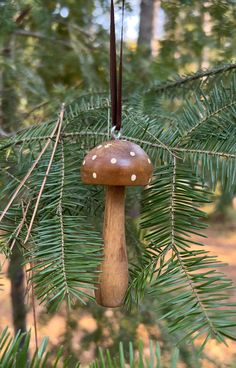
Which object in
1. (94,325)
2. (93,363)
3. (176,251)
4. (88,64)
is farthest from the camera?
(94,325)

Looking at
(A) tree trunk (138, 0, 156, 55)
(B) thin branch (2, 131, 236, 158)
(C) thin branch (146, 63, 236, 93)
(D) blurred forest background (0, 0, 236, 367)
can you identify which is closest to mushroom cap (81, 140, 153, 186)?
(B) thin branch (2, 131, 236, 158)

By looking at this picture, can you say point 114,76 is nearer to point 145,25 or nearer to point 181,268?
point 181,268

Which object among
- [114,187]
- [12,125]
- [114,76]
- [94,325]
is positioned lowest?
[94,325]

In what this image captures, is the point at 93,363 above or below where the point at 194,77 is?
below

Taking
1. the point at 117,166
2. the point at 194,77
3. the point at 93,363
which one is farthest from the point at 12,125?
the point at 93,363

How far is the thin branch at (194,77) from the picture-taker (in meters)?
0.80

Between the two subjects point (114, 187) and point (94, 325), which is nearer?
point (114, 187)

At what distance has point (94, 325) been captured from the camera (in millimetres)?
2184

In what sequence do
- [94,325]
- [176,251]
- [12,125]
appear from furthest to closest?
[94,325], [12,125], [176,251]

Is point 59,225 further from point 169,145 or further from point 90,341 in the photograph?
point 90,341

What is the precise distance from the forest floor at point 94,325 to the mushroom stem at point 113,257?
0.30 feet

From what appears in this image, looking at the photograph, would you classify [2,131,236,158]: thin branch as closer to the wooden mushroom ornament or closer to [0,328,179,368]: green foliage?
the wooden mushroom ornament

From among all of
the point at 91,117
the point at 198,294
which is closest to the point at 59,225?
the point at 198,294

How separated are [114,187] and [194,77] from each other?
1.69ft
